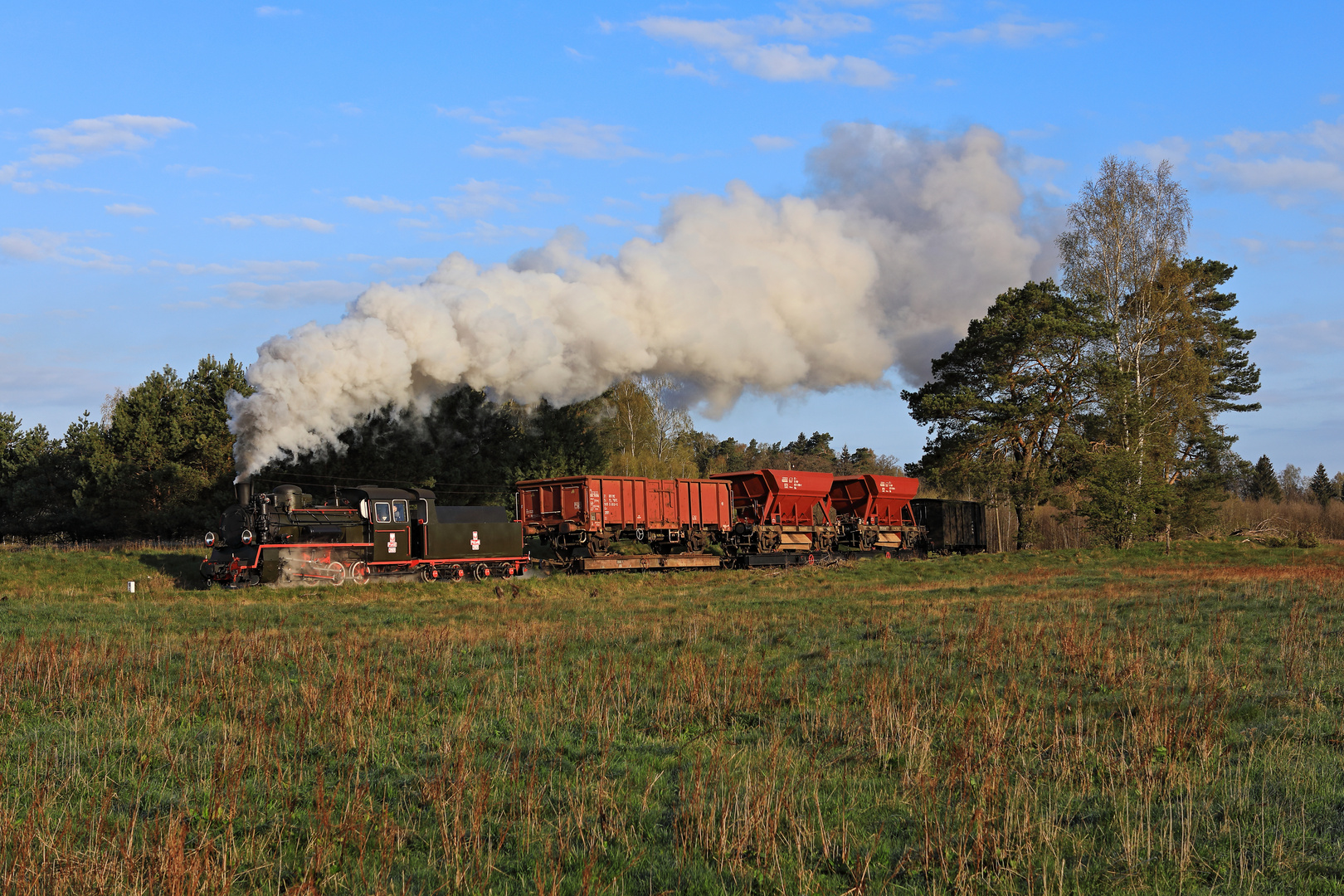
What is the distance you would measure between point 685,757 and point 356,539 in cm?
2200

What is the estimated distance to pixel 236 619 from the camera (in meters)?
19.6

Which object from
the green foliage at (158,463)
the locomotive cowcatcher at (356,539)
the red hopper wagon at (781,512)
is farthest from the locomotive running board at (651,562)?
the green foliage at (158,463)

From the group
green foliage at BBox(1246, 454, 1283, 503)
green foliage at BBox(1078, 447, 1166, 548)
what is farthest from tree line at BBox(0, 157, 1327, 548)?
green foliage at BBox(1246, 454, 1283, 503)

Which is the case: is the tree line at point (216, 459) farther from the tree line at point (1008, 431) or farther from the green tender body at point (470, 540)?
the green tender body at point (470, 540)

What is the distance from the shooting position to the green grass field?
601 centimetres

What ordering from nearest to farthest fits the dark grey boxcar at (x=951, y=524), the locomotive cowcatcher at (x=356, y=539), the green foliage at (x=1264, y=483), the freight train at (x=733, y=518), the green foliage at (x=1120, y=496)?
the locomotive cowcatcher at (x=356, y=539)
the freight train at (x=733, y=518)
the green foliage at (x=1120, y=496)
the dark grey boxcar at (x=951, y=524)
the green foliage at (x=1264, y=483)

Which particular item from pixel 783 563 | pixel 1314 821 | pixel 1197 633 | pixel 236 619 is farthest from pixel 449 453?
pixel 1314 821

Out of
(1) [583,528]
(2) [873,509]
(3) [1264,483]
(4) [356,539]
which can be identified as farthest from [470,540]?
(3) [1264,483]

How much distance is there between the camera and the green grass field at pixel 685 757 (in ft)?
19.7

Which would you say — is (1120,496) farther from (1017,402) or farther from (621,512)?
(621,512)

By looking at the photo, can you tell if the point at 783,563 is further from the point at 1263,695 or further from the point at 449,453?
the point at 1263,695

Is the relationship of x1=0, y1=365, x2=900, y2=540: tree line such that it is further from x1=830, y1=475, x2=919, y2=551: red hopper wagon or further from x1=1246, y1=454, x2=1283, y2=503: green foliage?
x1=1246, y1=454, x2=1283, y2=503: green foliage

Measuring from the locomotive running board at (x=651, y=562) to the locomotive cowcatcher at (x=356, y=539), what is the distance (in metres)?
2.23

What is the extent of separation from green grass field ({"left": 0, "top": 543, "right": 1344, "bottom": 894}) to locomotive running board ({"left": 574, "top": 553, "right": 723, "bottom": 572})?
14937mm
